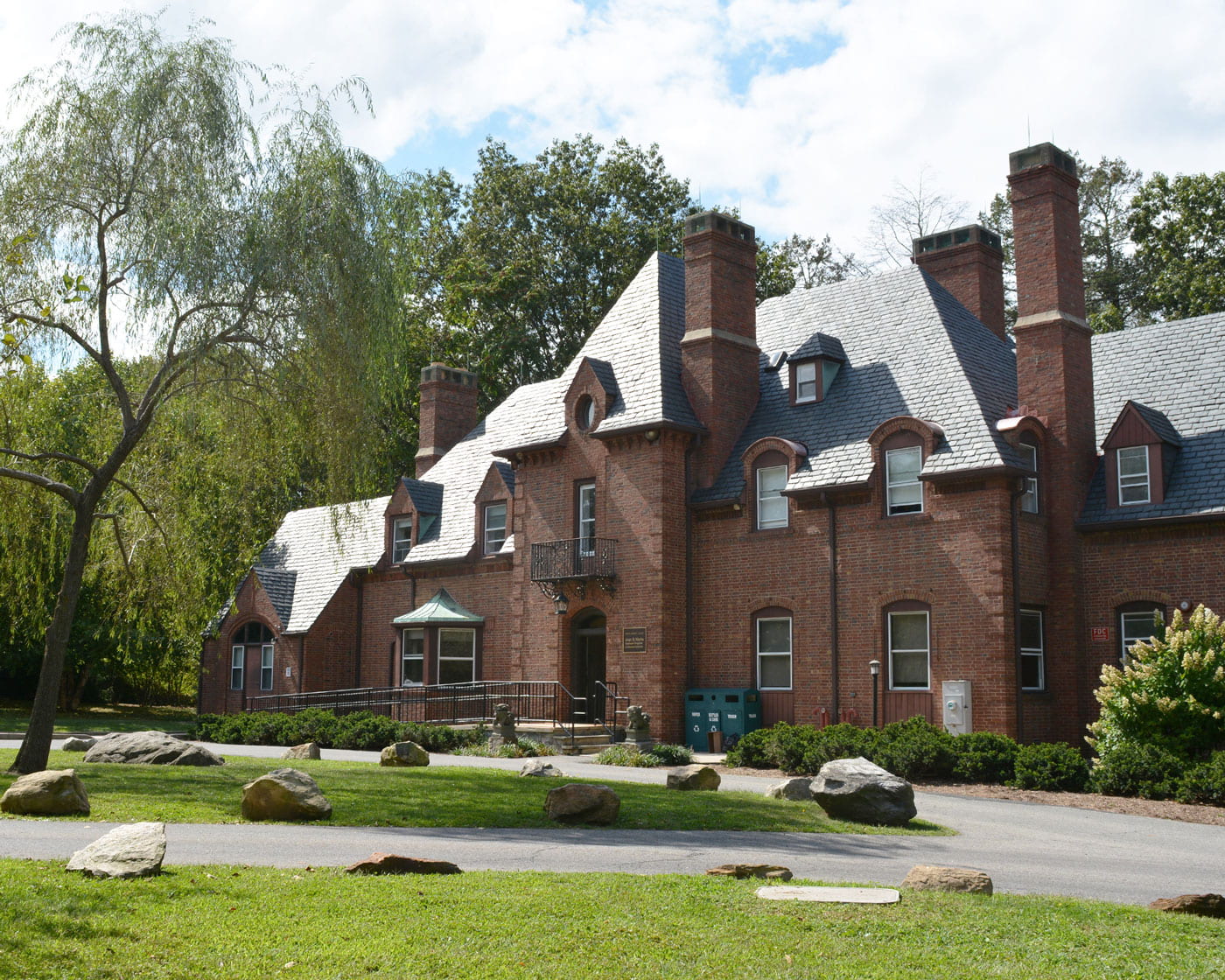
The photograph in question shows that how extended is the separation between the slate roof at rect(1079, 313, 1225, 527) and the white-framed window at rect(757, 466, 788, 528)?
6154 millimetres

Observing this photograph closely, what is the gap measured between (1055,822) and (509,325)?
34.7m

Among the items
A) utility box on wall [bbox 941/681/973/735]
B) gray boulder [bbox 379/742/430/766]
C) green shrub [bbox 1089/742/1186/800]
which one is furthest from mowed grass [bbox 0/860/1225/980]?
utility box on wall [bbox 941/681/973/735]

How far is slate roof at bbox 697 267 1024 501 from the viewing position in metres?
24.2

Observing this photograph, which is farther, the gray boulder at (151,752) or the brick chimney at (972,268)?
the brick chimney at (972,268)

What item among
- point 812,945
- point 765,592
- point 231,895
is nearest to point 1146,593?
point 765,592

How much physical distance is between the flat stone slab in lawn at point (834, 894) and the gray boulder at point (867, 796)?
511cm

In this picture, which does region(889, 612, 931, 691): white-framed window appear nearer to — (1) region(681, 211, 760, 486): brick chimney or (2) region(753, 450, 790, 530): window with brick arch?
(2) region(753, 450, 790, 530): window with brick arch

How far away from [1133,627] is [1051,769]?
211 inches

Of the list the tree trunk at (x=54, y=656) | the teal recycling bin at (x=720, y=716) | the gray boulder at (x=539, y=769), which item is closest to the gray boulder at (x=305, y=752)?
the gray boulder at (x=539, y=769)

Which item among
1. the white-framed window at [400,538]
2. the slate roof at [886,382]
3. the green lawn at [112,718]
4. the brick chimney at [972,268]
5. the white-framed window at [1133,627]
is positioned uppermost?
the brick chimney at [972,268]

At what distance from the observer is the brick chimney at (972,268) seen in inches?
1171

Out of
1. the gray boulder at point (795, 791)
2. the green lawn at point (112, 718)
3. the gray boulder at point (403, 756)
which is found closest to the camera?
the gray boulder at point (795, 791)

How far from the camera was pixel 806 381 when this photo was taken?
2791 cm

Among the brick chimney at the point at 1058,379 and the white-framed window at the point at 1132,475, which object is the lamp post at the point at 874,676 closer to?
the brick chimney at the point at 1058,379
